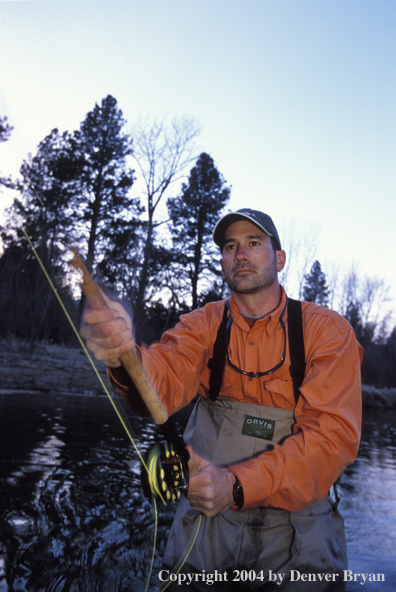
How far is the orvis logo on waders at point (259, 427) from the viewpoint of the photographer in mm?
2426

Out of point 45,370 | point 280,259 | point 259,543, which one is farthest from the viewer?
point 45,370

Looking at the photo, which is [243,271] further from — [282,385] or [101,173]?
[101,173]

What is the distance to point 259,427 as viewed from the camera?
2443 millimetres

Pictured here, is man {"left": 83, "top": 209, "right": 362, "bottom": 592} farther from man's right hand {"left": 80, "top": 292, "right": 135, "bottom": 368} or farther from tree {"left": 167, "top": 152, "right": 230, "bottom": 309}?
tree {"left": 167, "top": 152, "right": 230, "bottom": 309}

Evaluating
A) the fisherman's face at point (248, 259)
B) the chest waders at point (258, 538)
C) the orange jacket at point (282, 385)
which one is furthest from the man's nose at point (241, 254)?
the chest waders at point (258, 538)

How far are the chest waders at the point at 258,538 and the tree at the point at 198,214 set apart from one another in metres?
25.4

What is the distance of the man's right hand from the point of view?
1711 millimetres

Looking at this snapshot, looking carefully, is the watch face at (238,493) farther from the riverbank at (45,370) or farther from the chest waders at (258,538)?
the riverbank at (45,370)

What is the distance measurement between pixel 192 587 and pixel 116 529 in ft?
5.45

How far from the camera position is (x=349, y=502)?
17.4 ft

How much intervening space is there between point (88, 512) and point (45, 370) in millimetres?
9348

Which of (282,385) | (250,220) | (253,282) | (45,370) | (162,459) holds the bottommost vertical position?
(45,370)

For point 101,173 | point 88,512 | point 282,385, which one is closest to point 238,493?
point 282,385

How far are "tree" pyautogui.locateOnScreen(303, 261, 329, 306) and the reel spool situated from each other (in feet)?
101
